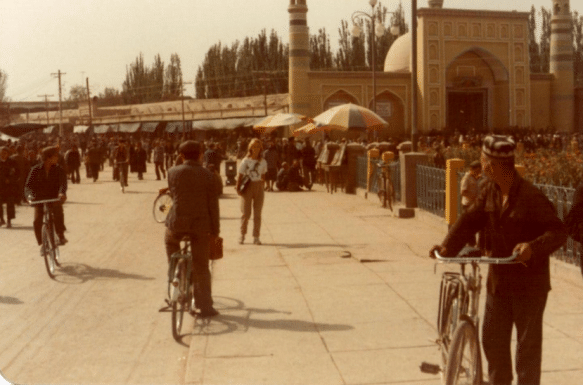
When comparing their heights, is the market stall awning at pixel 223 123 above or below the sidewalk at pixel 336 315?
above

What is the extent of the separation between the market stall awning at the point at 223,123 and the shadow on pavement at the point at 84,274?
29.3m

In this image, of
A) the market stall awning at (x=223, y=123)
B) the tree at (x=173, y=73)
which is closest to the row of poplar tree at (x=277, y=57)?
the tree at (x=173, y=73)

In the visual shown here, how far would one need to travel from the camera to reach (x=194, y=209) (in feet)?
21.0

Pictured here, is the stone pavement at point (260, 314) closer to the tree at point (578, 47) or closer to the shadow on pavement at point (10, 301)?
the shadow on pavement at point (10, 301)

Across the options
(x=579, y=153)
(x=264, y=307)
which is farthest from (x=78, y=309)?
(x=579, y=153)

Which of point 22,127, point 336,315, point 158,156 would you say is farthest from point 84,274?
point 158,156

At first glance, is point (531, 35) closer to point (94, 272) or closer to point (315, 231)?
point (94, 272)

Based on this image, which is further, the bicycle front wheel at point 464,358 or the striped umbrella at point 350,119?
the striped umbrella at point 350,119

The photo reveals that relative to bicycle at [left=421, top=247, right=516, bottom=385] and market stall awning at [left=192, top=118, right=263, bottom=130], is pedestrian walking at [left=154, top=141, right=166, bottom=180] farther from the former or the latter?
bicycle at [left=421, top=247, right=516, bottom=385]

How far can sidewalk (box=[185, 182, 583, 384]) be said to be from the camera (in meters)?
4.92

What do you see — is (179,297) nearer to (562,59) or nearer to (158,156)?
(562,59)

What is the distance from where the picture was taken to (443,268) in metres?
7.96

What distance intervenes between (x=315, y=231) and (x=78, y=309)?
536 cm

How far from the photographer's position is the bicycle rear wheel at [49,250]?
8.75 m
